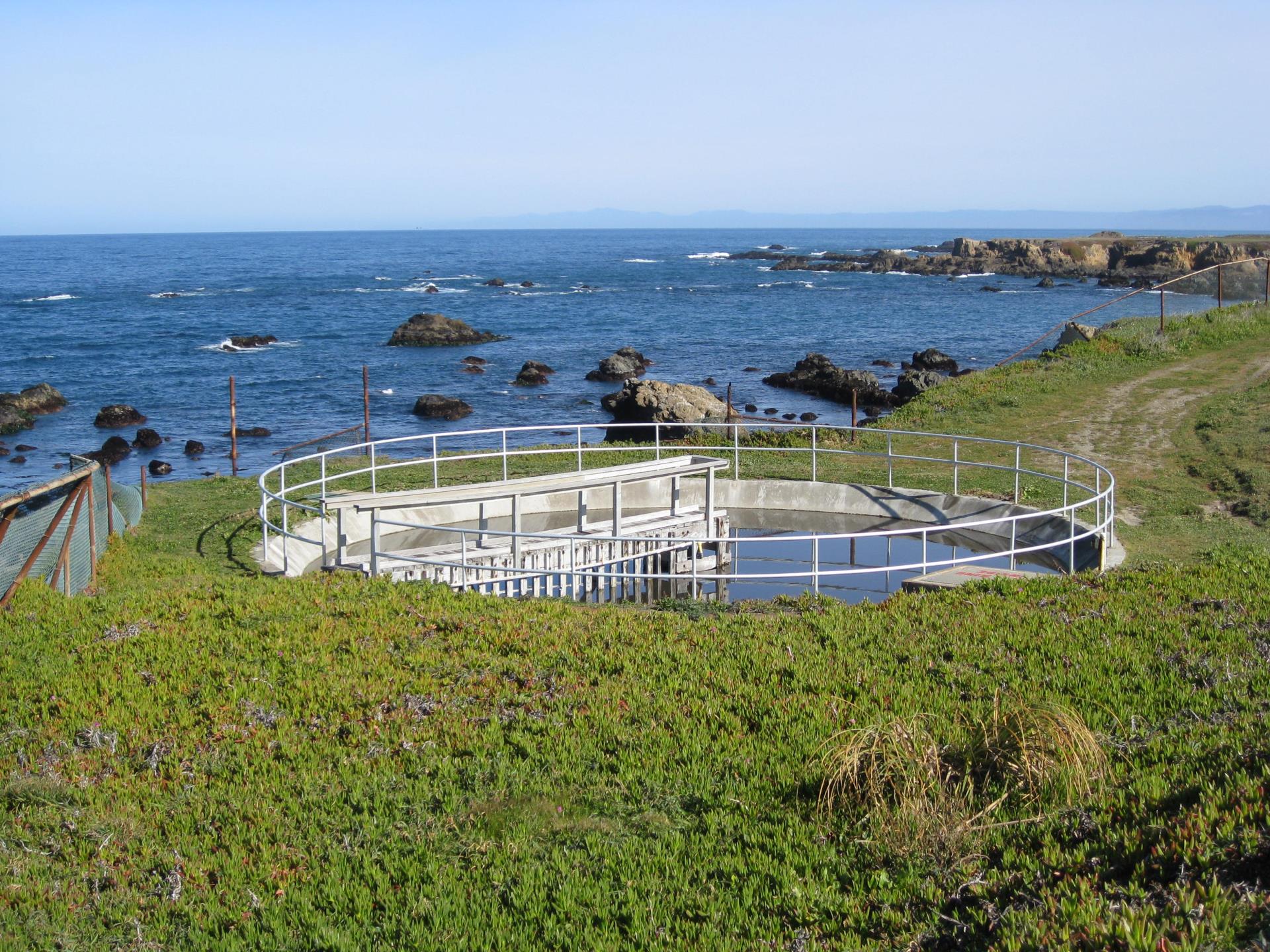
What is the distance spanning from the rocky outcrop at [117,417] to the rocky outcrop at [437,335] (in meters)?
25.6

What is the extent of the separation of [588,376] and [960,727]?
49.8 meters

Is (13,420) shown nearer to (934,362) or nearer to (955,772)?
(934,362)

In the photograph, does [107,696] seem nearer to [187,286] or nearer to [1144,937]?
[1144,937]

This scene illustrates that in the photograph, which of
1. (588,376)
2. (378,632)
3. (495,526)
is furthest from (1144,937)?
(588,376)

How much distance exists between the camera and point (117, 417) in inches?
1841

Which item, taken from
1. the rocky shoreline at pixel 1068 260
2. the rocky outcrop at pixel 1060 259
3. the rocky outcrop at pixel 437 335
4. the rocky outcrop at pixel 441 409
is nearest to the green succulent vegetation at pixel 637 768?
the rocky outcrop at pixel 441 409

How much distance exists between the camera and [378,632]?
11633mm

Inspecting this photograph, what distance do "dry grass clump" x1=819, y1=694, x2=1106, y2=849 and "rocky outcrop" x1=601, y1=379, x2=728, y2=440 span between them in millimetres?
29211

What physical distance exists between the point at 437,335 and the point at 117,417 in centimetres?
2786

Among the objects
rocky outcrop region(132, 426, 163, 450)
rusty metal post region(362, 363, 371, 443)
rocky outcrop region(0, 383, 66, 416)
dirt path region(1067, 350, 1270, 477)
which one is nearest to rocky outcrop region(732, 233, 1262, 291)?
dirt path region(1067, 350, 1270, 477)

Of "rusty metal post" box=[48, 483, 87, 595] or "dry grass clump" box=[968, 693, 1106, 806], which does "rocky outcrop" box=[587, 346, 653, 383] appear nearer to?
"rusty metal post" box=[48, 483, 87, 595]

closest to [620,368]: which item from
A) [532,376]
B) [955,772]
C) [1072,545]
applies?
[532,376]

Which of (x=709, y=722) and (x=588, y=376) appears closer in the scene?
(x=709, y=722)

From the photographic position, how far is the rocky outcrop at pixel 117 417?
46500 millimetres
